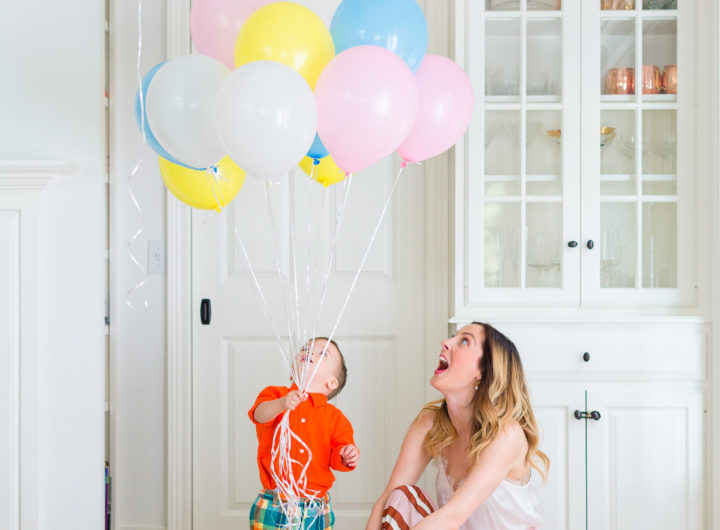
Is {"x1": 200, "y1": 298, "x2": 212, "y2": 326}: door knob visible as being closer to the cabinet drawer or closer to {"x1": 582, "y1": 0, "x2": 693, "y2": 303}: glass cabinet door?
the cabinet drawer

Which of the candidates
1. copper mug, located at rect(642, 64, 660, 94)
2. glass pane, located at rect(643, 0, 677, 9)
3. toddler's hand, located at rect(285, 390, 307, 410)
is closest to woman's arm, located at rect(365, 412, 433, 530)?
toddler's hand, located at rect(285, 390, 307, 410)

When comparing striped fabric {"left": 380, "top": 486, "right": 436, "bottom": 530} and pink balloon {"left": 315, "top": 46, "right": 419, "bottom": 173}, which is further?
Answer: striped fabric {"left": 380, "top": 486, "right": 436, "bottom": 530}

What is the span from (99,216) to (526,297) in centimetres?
153

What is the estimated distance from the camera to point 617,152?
238 centimetres

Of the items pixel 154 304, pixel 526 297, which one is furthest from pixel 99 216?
pixel 526 297

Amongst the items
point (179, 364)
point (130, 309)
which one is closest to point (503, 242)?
point (179, 364)

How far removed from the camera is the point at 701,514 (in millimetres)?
2262

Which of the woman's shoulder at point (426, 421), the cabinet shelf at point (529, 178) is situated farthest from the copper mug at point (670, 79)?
Answer: the woman's shoulder at point (426, 421)

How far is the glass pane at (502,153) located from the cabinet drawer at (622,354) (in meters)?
0.52

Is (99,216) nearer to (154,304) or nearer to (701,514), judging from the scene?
(154,304)

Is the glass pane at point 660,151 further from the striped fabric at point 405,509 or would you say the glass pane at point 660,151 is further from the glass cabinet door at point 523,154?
the striped fabric at point 405,509

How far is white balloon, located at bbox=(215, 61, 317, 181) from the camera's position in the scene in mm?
1386

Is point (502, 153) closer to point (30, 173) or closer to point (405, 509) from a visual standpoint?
point (405, 509)

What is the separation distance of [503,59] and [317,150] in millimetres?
1004
